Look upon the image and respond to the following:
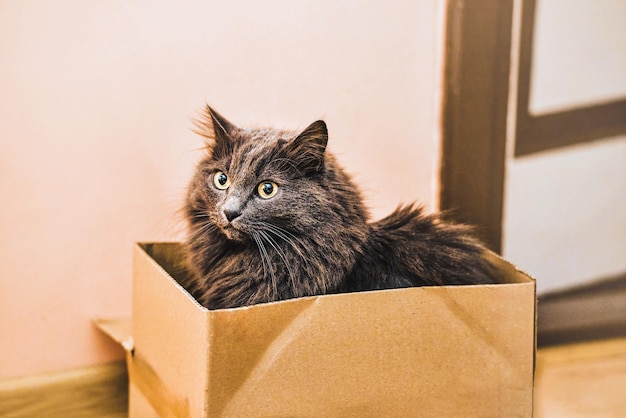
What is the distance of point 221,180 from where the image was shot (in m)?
1.18

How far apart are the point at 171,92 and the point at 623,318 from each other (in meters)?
1.41

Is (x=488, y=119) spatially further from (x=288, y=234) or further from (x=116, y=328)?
(x=116, y=328)

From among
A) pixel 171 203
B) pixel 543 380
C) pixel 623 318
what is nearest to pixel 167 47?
pixel 171 203

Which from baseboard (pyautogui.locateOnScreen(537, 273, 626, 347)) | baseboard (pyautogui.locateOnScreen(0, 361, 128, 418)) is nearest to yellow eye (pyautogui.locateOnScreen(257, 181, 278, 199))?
baseboard (pyautogui.locateOnScreen(0, 361, 128, 418))

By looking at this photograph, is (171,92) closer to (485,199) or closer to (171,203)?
(171,203)

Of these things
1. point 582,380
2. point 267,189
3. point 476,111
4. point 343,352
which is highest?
point 476,111

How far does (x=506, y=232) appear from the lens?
1.83 metres

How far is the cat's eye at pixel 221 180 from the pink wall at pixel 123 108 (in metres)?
0.31

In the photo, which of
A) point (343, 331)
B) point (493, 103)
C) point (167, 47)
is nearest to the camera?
point (343, 331)

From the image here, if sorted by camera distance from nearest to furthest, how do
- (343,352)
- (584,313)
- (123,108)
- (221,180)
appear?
(343,352)
(221,180)
(123,108)
(584,313)

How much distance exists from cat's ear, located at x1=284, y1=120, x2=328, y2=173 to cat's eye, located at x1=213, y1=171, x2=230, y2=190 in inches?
4.7

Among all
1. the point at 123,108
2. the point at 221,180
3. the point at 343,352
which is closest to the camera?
the point at 343,352

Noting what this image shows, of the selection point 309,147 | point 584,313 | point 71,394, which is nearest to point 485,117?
point 584,313

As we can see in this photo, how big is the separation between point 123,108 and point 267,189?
20.1 inches
